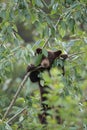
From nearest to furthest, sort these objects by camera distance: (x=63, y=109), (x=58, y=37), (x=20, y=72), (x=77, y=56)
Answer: (x=63, y=109) → (x=77, y=56) → (x=58, y=37) → (x=20, y=72)

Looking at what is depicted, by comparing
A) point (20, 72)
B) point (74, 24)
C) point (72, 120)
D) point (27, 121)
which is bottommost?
point (20, 72)

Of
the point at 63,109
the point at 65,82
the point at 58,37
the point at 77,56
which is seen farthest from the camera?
the point at 58,37

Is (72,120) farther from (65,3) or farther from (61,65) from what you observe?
(65,3)

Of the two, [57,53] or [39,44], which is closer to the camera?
[39,44]

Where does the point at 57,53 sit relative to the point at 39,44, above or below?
below

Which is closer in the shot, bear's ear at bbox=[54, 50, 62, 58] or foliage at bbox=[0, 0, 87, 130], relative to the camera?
foliage at bbox=[0, 0, 87, 130]

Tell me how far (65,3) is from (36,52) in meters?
0.58

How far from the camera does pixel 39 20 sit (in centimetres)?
501

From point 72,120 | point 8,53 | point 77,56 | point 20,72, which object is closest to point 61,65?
point 77,56

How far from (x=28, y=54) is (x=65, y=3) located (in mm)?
889

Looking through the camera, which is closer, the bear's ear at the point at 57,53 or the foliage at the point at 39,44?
the foliage at the point at 39,44

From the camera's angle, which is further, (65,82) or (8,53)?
(8,53)

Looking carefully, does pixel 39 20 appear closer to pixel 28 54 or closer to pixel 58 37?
pixel 58 37

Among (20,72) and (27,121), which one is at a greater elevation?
(27,121)
